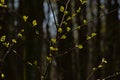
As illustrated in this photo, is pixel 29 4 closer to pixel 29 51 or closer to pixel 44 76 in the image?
pixel 29 51

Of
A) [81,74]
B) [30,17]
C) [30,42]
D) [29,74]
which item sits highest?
[30,17]

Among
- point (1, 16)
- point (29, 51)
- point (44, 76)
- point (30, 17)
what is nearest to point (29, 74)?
point (29, 51)

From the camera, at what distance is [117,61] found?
10.7m

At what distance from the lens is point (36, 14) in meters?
5.79

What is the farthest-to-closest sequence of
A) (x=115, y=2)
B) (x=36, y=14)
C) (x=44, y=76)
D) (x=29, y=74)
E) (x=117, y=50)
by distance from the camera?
(x=117, y=50) → (x=115, y=2) → (x=36, y=14) → (x=29, y=74) → (x=44, y=76)

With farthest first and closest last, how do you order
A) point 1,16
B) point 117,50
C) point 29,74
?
point 117,50 → point 1,16 → point 29,74

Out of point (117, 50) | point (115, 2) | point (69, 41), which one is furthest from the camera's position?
point (117, 50)

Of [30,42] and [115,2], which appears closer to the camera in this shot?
[30,42]

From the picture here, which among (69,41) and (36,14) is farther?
(69,41)

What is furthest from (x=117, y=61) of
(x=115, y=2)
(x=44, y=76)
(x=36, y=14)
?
(x=44, y=76)

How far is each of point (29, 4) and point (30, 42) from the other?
2.01 ft

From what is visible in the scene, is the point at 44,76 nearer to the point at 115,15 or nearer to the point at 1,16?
the point at 1,16

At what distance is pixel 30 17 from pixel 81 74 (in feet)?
18.7

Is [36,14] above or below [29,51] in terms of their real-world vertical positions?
above
